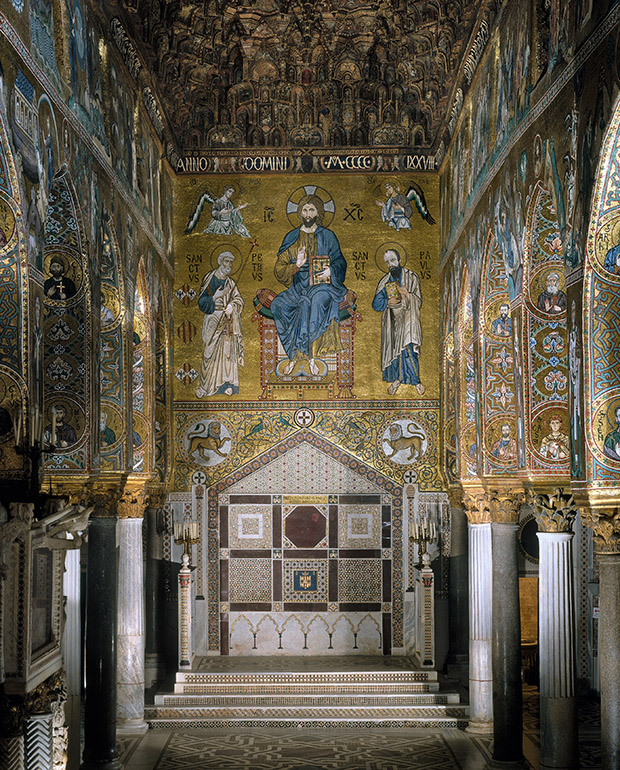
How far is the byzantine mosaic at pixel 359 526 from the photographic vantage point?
67.4 feet

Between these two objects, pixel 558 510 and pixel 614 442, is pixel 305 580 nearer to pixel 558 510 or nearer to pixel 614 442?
pixel 558 510

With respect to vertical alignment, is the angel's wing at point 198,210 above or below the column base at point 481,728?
above

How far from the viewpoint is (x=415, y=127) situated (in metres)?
20.3

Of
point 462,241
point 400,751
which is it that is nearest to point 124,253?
point 462,241

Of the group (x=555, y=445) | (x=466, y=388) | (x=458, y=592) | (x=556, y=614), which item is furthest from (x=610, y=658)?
(x=458, y=592)

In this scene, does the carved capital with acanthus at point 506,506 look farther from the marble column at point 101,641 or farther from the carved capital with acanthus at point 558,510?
the marble column at point 101,641

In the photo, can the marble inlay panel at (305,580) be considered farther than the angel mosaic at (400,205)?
No

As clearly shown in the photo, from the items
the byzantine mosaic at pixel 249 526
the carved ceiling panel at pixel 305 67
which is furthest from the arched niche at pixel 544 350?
the byzantine mosaic at pixel 249 526

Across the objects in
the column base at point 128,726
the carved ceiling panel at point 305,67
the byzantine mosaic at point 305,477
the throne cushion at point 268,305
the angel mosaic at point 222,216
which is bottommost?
the column base at point 128,726

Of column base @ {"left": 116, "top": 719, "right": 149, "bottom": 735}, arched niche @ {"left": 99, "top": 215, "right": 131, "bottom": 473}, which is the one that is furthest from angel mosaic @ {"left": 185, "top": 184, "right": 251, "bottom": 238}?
column base @ {"left": 116, "top": 719, "right": 149, "bottom": 735}

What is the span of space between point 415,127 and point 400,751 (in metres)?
11.8

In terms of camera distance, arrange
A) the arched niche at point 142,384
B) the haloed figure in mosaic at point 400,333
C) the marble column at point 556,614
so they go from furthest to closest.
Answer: the haloed figure in mosaic at point 400,333
the arched niche at point 142,384
the marble column at point 556,614

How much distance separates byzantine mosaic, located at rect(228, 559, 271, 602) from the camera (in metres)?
20.3

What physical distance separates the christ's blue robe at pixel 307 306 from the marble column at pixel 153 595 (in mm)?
4404
